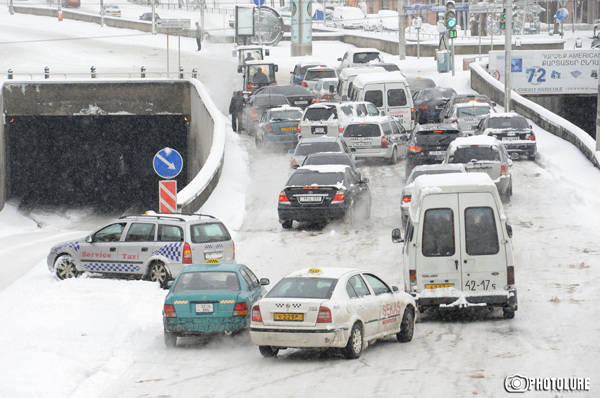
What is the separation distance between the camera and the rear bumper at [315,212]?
22953 mm

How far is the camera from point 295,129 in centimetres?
3466

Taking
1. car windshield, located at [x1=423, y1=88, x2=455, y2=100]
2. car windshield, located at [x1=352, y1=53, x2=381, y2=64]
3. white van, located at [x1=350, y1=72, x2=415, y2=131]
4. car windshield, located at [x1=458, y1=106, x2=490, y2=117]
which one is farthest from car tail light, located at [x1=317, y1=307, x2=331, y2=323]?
car windshield, located at [x1=352, y1=53, x2=381, y2=64]

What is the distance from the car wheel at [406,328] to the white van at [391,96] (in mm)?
22554

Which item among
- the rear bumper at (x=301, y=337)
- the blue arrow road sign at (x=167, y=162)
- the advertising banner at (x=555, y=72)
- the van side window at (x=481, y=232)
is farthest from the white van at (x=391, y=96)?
the rear bumper at (x=301, y=337)

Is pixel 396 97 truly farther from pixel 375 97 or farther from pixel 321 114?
pixel 321 114

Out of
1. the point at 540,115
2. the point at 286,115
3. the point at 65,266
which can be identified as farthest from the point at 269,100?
the point at 65,266

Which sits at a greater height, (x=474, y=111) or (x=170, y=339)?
(x=474, y=111)

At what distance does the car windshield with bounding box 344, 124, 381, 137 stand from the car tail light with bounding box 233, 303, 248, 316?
17.7 m

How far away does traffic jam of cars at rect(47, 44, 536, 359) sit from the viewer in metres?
12.5

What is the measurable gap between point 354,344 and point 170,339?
2857 millimetres

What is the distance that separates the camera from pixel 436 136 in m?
28.2

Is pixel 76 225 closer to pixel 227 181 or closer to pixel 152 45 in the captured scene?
pixel 227 181

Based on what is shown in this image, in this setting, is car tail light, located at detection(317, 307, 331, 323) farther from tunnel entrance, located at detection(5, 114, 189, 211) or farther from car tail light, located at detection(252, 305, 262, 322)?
tunnel entrance, located at detection(5, 114, 189, 211)

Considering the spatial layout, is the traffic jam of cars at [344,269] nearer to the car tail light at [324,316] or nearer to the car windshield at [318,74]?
the car tail light at [324,316]
